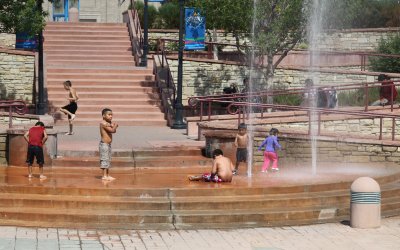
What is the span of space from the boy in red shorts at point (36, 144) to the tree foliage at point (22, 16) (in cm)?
958

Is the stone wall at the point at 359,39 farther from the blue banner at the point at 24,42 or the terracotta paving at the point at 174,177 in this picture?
the terracotta paving at the point at 174,177

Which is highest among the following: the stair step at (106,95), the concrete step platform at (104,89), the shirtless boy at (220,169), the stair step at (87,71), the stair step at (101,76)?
the stair step at (87,71)

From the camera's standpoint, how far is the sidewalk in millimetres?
16750

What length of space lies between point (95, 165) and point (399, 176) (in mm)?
6601

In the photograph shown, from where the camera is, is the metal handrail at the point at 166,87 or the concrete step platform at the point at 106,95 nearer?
the metal handrail at the point at 166,87

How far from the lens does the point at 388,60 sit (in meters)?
39.2

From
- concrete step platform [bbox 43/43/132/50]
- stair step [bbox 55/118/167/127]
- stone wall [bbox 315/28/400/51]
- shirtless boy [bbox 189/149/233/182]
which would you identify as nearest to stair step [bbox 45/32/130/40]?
concrete step platform [bbox 43/43/132/50]

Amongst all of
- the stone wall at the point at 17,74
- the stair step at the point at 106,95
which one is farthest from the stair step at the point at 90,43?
the stair step at the point at 106,95

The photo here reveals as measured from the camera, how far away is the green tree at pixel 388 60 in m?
39.2

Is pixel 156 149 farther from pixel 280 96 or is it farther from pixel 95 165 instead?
pixel 280 96

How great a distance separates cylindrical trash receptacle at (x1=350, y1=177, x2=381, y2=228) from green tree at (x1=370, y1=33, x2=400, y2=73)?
2130 cm

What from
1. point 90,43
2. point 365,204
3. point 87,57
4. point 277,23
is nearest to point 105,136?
point 365,204

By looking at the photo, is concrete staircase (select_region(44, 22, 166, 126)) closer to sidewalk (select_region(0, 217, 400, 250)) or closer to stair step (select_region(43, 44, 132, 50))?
stair step (select_region(43, 44, 132, 50))

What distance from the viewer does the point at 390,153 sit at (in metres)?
25.5
